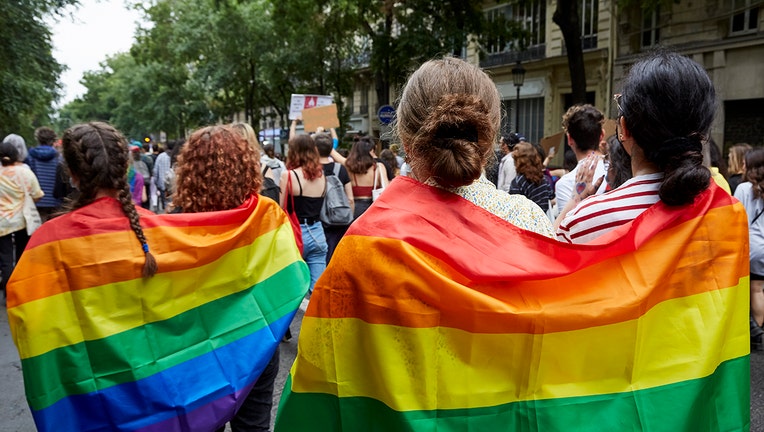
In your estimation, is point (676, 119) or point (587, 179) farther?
point (587, 179)

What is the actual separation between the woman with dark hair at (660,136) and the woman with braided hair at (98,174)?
194cm

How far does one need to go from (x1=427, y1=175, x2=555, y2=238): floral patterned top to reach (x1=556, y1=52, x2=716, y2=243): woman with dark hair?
14 centimetres

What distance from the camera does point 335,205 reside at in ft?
20.7

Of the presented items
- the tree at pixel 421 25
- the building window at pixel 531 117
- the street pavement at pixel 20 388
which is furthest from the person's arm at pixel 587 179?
the building window at pixel 531 117

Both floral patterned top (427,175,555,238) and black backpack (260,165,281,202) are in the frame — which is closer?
floral patterned top (427,175,555,238)

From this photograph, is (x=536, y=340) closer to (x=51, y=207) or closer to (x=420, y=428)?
(x=420, y=428)

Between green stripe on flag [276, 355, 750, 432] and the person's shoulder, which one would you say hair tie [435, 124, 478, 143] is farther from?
the person's shoulder

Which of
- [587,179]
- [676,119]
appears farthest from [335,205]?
[676,119]

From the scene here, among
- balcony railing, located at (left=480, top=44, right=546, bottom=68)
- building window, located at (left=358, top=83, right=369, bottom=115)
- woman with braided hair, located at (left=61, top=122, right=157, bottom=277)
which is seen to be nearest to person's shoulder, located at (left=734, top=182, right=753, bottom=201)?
woman with braided hair, located at (left=61, top=122, right=157, bottom=277)

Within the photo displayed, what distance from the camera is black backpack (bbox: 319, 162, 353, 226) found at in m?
6.30

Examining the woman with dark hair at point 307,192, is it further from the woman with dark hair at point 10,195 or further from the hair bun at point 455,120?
the hair bun at point 455,120

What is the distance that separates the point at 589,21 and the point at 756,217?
817 inches

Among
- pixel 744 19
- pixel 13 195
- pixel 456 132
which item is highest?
pixel 744 19

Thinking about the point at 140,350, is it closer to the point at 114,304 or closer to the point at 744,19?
the point at 114,304
